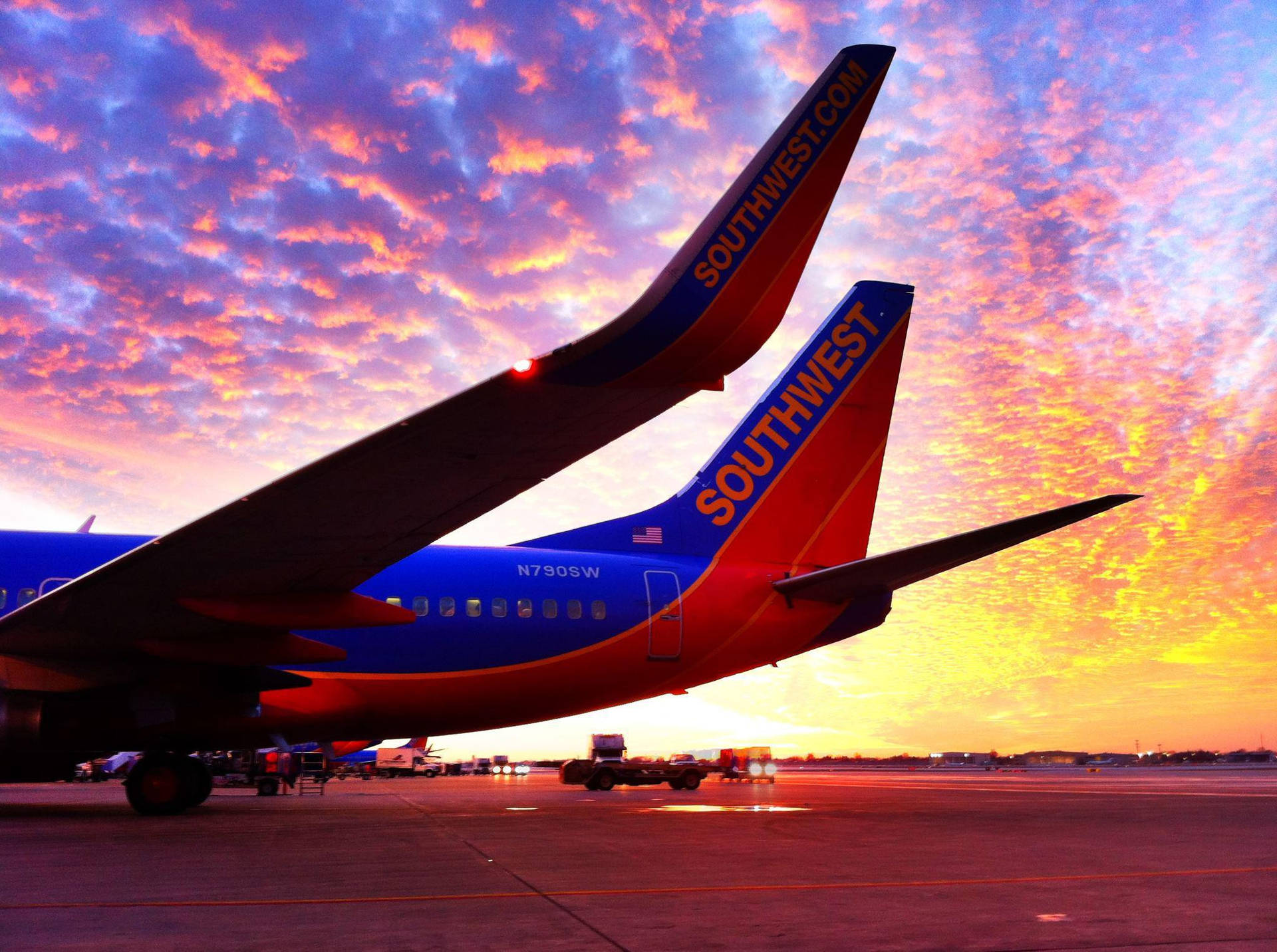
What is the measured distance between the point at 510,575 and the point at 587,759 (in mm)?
21515

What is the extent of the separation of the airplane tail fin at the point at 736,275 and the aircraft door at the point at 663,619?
35.6 ft

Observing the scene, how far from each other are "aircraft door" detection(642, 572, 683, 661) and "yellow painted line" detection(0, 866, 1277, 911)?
10.1m

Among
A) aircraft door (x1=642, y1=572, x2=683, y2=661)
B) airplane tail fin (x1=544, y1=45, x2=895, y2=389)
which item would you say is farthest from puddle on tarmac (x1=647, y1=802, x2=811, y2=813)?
airplane tail fin (x1=544, y1=45, x2=895, y2=389)

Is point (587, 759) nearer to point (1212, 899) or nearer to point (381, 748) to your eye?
point (1212, 899)

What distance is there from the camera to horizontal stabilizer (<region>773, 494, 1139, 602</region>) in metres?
12.9

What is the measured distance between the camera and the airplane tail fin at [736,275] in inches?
276

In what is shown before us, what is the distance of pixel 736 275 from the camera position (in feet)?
24.1

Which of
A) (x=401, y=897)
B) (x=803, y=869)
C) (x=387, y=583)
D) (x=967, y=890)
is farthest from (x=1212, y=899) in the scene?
(x=387, y=583)

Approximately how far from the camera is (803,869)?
344 inches

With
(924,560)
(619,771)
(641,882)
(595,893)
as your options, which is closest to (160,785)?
(641,882)

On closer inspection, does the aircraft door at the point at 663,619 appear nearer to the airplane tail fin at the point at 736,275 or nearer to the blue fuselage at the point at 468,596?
the blue fuselage at the point at 468,596

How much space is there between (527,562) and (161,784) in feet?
22.7

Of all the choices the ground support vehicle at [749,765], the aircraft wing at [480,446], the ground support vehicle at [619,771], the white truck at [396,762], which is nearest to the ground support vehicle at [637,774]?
the ground support vehicle at [619,771]

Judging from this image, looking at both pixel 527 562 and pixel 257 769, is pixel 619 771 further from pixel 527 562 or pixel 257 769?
pixel 527 562
